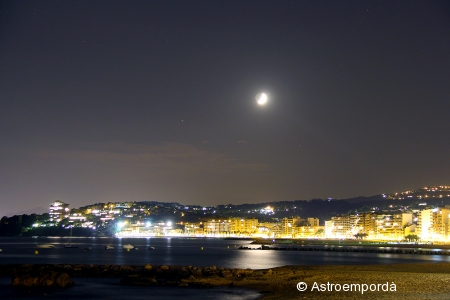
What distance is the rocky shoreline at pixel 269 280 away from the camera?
73.7ft

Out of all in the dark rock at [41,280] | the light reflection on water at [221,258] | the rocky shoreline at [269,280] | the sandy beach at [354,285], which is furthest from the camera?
the light reflection on water at [221,258]

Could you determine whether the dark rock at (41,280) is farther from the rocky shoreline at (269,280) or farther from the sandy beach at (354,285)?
the sandy beach at (354,285)

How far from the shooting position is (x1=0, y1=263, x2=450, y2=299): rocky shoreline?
22.5m

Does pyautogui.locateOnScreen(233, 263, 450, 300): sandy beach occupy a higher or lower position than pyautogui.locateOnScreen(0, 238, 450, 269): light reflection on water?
A: higher

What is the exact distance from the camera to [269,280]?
1111 inches

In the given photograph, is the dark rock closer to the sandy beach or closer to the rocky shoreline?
the rocky shoreline

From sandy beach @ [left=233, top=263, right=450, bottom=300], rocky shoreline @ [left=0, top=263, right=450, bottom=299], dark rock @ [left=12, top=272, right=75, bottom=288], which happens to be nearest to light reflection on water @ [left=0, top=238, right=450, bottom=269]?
rocky shoreline @ [left=0, top=263, right=450, bottom=299]

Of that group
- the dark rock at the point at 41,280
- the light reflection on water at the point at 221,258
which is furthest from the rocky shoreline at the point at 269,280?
the light reflection on water at the point at 221,258

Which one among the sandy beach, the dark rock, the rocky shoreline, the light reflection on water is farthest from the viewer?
the light reflection on water

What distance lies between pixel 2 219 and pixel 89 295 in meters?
182

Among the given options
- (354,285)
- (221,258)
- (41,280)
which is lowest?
(221,258)

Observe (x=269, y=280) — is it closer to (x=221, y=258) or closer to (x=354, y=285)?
(x=354, y=285)

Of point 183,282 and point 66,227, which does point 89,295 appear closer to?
point 183,282

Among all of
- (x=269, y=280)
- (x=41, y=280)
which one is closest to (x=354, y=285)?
(x=269, y=280)
